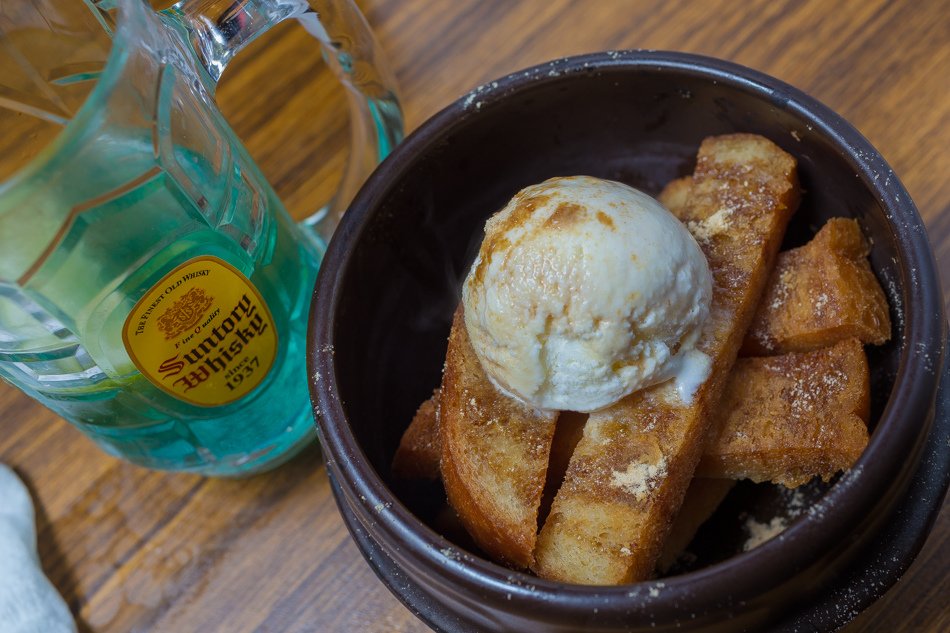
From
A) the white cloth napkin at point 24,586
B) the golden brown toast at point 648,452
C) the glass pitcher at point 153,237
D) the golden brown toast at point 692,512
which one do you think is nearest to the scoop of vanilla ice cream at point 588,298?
the golden brown toast at point 648,452

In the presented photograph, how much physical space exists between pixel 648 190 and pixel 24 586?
0.67m

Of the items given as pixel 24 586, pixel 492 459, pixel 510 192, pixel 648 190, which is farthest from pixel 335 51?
pixel 24 586

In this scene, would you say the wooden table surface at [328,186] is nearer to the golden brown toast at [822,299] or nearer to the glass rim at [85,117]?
the golden brown toast at [822,299]

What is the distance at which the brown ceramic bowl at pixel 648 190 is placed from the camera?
1.83ft

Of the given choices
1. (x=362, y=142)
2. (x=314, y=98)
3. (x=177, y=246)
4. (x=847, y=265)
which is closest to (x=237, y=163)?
(x=177, y=246)

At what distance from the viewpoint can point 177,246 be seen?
700 millimetres

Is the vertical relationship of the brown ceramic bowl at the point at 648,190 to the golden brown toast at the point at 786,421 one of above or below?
above

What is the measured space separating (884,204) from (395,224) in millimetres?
369

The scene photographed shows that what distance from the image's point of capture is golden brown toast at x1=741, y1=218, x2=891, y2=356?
0.68 metres

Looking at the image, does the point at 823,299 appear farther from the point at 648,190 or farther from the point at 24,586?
the point at 24,586

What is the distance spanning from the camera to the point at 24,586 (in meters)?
0.86

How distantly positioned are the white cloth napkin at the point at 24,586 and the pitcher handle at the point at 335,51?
40 centimetres

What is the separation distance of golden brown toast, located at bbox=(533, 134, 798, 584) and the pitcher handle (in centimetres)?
37

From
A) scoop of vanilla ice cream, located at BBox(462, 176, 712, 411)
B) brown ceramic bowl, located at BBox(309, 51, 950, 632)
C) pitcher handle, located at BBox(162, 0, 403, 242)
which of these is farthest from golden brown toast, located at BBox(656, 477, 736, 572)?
pitcher handle, located at BBox(162, 0, 403, 242)
